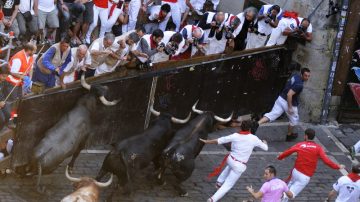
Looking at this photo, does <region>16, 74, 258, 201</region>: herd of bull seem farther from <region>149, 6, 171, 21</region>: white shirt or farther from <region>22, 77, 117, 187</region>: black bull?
<region>149, 6, 171, 21</region>: white shirt

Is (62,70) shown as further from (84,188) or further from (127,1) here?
(127,1)

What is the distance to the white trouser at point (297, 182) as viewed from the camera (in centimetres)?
1389

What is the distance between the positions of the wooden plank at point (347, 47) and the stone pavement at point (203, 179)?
128 cm

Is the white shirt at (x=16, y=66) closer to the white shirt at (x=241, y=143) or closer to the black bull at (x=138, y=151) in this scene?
the black bull at (x=138, y=151)

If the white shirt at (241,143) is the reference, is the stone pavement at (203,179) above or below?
below

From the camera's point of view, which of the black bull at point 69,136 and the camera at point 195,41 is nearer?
the black bull at point 69,136

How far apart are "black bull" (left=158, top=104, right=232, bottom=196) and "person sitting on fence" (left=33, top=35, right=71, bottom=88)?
2585 mm

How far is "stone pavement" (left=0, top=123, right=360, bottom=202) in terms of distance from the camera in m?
13.6

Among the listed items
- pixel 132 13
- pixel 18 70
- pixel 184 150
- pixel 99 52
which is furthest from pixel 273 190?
pixel 132 13

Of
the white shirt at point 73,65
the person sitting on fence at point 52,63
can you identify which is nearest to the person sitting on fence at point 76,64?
the white shirt at point 73,65

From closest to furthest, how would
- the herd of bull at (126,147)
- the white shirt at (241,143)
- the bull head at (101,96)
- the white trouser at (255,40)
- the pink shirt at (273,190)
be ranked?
1. the pink shirt at (273,190)
2. the herd of bull at (126,147)
3. the white shirt at (241,143)
4. the bull head at (101,96)
5. the white trouser at (255,40)

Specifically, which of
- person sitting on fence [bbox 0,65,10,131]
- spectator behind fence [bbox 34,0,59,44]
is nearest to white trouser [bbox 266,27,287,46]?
spectator behind fence [bbox 34,0,59,44]

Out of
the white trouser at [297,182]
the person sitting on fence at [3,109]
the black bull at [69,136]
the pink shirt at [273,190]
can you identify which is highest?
the person sitting on fence at [3,109]

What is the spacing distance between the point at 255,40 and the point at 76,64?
500cm
